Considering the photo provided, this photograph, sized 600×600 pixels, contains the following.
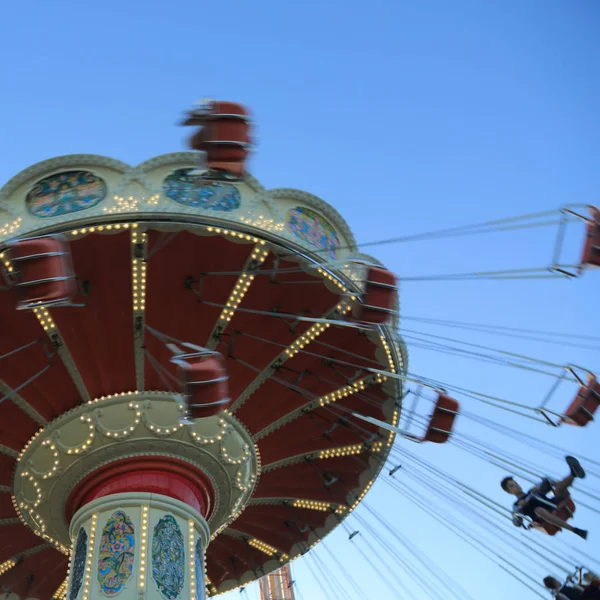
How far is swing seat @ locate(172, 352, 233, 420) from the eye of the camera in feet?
25.3

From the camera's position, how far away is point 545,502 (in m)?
9.71

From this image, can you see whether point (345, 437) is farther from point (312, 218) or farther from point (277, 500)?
point (312, 218)

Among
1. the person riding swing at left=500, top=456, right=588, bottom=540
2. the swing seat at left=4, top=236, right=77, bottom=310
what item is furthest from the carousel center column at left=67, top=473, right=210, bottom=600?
the person riding swing at left=500, top=456, right=588, bottom=540

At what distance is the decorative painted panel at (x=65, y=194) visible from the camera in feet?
29.3

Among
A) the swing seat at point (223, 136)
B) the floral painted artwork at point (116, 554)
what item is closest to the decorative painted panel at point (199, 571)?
the floral painted artwork at point (116, 554)

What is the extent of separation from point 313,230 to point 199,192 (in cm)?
161

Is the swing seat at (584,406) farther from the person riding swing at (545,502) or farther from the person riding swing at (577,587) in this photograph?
the person riding swing at (577,587)

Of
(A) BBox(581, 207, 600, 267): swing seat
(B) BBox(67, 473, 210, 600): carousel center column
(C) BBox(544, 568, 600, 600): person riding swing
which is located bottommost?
(B) BBox(67, 473, 210, 600): carousel center column

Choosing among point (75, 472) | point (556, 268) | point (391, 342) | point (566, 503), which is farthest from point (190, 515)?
point (556, 268)

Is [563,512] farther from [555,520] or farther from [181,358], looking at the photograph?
[181,358]

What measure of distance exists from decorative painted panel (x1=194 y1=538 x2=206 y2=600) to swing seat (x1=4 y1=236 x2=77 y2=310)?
397 cm

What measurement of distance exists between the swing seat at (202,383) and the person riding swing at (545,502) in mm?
4449

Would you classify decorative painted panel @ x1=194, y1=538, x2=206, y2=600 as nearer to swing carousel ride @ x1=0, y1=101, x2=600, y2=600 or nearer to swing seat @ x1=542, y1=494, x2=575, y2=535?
swing carousel ride @ x1=0, y1=101, x2=600, y2=600

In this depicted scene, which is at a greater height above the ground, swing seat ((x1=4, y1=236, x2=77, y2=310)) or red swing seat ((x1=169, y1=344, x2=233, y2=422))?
swing seat ((x1=4, y1=236, x2=77, y2=310))
